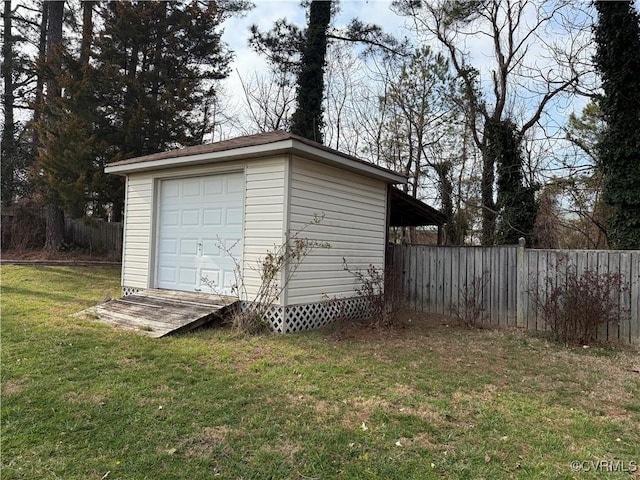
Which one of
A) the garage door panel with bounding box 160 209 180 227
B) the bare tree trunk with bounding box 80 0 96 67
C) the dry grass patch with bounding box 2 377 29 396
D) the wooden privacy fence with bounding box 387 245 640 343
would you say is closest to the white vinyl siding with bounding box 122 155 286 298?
the garage door panel with bounding box 160 209 180 227

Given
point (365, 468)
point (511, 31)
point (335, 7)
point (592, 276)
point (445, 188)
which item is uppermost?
point (335, 7)

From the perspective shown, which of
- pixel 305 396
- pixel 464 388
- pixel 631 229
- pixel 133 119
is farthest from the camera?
pixel 133 119

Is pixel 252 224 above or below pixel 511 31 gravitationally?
below

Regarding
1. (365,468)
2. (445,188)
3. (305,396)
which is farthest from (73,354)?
(445,188)

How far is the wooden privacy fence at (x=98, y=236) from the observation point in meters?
16.5

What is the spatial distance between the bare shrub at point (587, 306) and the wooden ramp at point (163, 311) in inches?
199

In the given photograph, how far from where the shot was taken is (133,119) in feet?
46.5

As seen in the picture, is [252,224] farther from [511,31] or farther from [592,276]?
[511,31]

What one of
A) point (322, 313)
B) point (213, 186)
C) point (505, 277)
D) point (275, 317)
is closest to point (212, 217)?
point (213, 186)

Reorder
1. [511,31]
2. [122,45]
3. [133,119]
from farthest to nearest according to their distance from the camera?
[122,45] < [133,119] < [511,31]

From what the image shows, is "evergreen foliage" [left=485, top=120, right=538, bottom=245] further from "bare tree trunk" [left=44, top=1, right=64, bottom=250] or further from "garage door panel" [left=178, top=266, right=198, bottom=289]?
"bare tree trunk" [left=44, top=1, right=64, bottom=250]

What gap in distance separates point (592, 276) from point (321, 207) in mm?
4274

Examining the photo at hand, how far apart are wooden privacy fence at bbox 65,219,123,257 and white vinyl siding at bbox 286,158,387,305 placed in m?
11.8

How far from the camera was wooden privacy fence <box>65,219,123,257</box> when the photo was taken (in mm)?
16484
